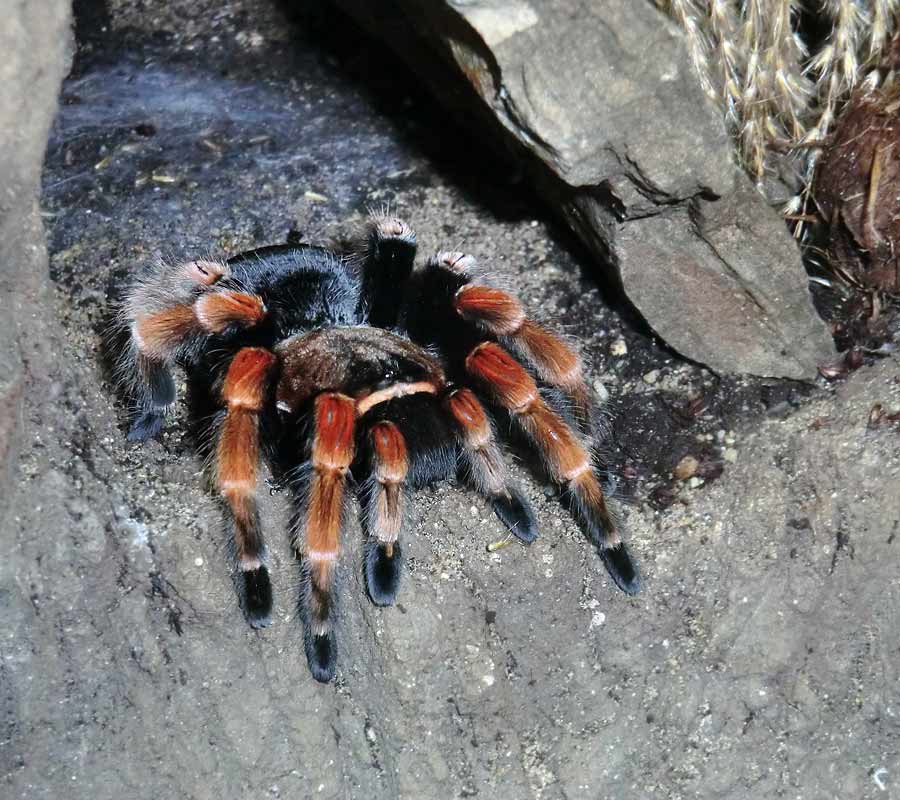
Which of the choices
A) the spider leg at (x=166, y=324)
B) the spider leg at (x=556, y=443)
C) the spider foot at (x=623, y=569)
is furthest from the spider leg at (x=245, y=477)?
the spider foot at (x=623, y=569)

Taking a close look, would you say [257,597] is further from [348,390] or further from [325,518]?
[348,390]

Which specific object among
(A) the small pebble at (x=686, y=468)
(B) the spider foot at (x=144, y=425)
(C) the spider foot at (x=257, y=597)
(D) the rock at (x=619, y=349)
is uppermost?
(D) the rock at (x=619, y=349)

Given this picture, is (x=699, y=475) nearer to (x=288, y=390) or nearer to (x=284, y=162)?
(x=288, y=390)

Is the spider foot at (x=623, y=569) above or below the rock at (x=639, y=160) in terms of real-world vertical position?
below

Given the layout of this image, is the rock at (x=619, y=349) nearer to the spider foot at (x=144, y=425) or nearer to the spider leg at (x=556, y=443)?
the spider leg at (x=556, y=443)

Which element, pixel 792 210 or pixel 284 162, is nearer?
pixel 792 210

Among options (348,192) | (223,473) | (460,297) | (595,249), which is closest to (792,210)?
(595,249)

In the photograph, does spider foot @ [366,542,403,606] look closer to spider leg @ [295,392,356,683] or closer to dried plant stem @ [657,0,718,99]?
spider leg @ [295,392,356,683]

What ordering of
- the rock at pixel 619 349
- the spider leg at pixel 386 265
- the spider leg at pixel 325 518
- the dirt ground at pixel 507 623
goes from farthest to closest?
the rock at pixel 619 349 < the spider leg at pixel 386 265 < the spider leg at pixel 325 518 < the dirt ground at pixel 507 623
